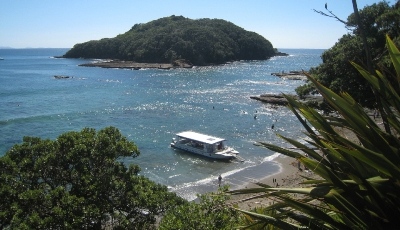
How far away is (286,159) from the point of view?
104 feet

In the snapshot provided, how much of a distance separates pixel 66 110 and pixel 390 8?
125ft

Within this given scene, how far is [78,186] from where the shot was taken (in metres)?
11.6

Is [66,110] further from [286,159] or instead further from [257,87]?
[257,87]

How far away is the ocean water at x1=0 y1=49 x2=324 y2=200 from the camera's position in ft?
93.6

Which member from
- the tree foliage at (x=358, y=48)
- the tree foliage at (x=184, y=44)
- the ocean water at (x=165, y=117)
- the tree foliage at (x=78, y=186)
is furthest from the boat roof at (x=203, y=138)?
the tree foliage at (x=184, y=44)

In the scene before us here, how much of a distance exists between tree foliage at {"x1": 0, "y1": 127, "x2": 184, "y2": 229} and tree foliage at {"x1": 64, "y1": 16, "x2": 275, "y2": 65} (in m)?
110

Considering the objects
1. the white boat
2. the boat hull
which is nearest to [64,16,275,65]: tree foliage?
the white boat

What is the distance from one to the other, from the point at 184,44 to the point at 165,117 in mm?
83523

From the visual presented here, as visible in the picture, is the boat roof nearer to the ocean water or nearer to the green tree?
the ocean water

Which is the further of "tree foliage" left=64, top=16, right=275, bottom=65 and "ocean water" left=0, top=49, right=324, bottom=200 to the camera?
"tree foliage" left=64, top=16, right=275, bottom=65

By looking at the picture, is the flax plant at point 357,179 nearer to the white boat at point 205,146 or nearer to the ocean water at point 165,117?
the ocean water at point 165,117

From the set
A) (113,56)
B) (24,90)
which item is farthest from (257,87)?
(113,56)

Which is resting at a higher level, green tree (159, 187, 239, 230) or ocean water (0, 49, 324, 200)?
green tree (159, 187, 239, 230)

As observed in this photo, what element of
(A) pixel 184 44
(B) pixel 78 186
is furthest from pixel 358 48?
(A) pixel 184 44
